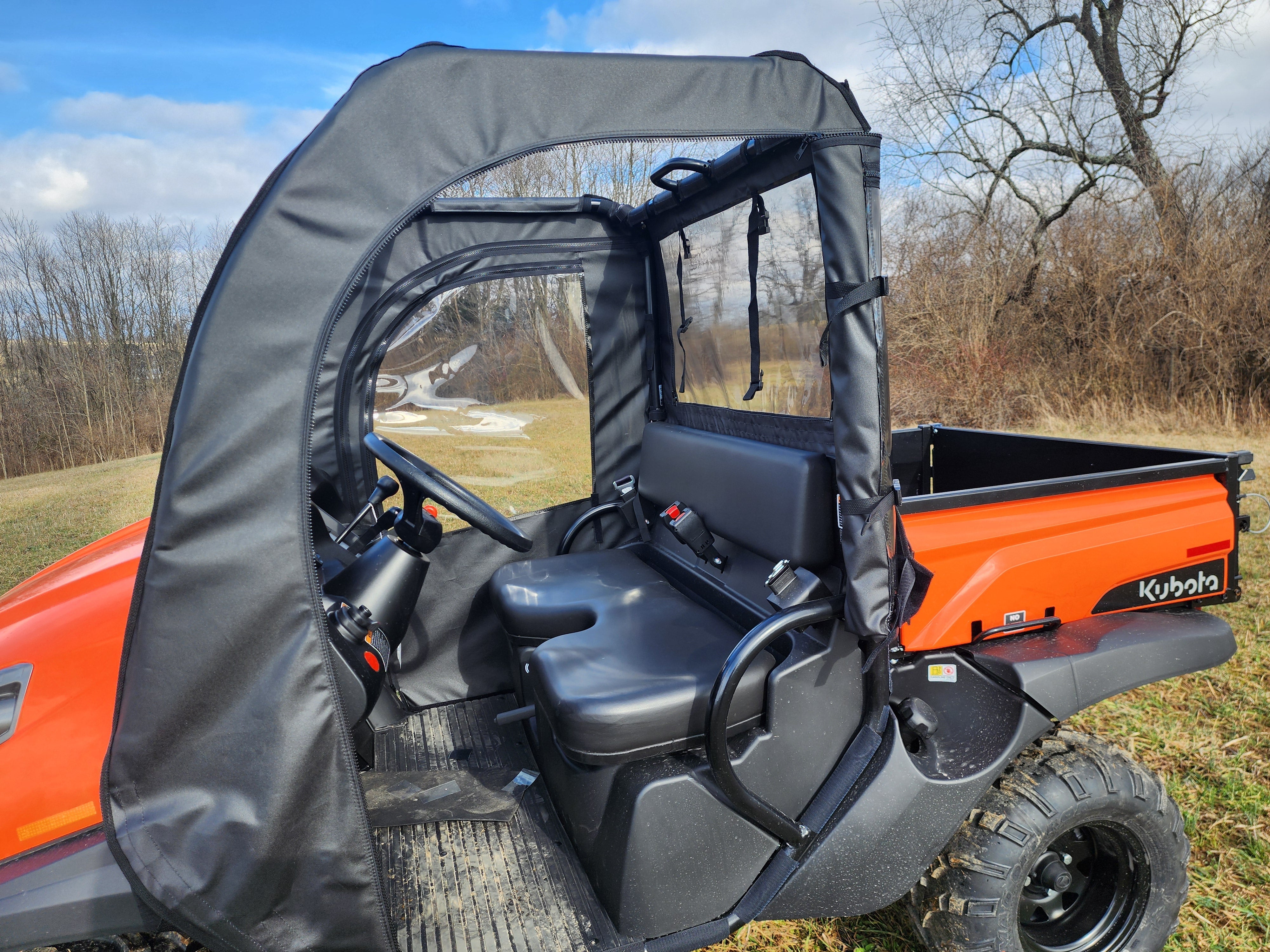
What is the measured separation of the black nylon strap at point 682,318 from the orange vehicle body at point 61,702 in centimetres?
180

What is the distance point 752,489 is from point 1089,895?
1399 millimetres

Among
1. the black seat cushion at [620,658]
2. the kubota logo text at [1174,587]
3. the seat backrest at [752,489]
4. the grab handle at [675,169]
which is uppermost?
the grab handle at [675,169]

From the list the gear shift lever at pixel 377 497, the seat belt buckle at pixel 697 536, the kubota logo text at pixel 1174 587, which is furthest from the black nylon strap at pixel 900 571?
the gear shift lever at pixel 377 497

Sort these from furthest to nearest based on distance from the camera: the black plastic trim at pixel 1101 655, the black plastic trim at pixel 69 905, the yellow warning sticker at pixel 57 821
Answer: the black plastic trim at pixel 1101 655
the yellow warning sticker at pixel 57 821
the black plastic trim at pixel 69 905

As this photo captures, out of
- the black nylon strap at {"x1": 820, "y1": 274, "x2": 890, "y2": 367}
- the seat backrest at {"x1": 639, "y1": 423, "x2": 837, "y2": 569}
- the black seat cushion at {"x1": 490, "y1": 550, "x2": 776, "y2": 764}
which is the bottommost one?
the black seat cushion at {"x1": 490, "y1": 550, "x2": 776, "y2": 764}

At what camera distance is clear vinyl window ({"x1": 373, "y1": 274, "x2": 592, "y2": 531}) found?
2842 mm

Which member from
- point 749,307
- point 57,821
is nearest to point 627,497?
point 749,307

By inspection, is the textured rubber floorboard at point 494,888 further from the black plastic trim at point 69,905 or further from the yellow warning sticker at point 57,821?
the yellow warning sticker at point 57,821

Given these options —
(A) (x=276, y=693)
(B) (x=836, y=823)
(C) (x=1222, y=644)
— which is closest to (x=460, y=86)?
(A) (x=276, y=693)

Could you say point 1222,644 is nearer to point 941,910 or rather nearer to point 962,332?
point 941,910

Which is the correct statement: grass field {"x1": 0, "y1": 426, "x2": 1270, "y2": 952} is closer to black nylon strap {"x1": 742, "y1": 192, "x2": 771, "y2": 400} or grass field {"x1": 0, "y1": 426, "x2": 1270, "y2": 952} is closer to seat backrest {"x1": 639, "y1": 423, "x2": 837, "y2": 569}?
seat backrest {"x1": 639, "y1": 423, "x2": 837, "y2": 569}

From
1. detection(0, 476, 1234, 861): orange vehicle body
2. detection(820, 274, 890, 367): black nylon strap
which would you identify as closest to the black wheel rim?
detection(0, 476, 1234, 861): orange vehicle body

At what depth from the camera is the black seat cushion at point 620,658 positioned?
5.78 feet

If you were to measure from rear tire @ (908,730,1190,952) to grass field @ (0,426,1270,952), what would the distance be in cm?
26
